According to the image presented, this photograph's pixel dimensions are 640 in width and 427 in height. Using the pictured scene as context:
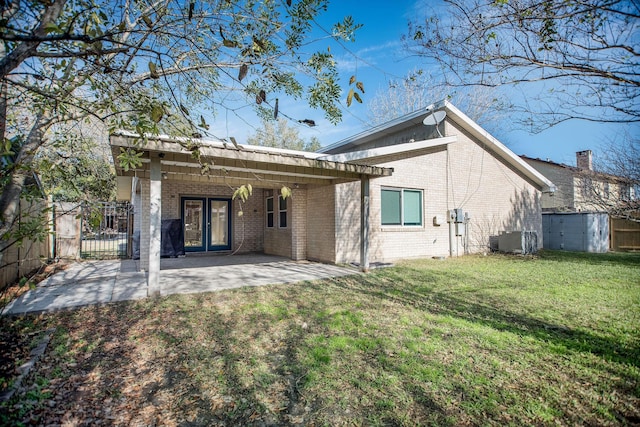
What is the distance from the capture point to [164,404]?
2.69 metres

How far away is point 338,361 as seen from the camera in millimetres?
3406

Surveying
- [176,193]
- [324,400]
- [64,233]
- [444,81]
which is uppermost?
[444,81]

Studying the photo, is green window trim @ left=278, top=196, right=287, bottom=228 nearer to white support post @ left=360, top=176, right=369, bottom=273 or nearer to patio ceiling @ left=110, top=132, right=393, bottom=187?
patio ceiling @ left=110, top=132, right=393, bottom=187

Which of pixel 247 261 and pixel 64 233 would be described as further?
pixel 64 233

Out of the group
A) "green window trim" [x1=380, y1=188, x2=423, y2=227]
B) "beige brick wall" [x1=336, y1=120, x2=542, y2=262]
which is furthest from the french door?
"green window trim" [x1=380, y1=188, x2=423, y2=227]

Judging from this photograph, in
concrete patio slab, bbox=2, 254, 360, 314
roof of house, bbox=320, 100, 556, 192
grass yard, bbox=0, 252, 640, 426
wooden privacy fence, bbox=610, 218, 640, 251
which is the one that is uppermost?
roof of house, bbox=320, 100, 556, 192

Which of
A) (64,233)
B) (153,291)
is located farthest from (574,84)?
(64,233)

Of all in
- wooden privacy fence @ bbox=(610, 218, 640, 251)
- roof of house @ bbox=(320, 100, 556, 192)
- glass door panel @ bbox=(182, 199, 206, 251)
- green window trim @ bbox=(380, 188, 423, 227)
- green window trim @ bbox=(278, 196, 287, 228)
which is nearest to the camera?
green window trim @ bbox=(380, 188, 423, 227)

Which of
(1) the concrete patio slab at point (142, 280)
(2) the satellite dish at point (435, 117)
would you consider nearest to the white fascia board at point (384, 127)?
(2) the satellite dish at point (435, 117)

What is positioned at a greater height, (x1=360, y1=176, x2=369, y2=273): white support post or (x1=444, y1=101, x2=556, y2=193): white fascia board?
(x1=444, y1=101, x2=556, y2=193): white fascia board

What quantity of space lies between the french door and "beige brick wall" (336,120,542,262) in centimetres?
612

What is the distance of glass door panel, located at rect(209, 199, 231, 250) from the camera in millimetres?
13570

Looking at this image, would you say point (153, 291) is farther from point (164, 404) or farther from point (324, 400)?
point (324, 400)

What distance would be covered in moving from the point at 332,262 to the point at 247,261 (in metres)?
3.00
